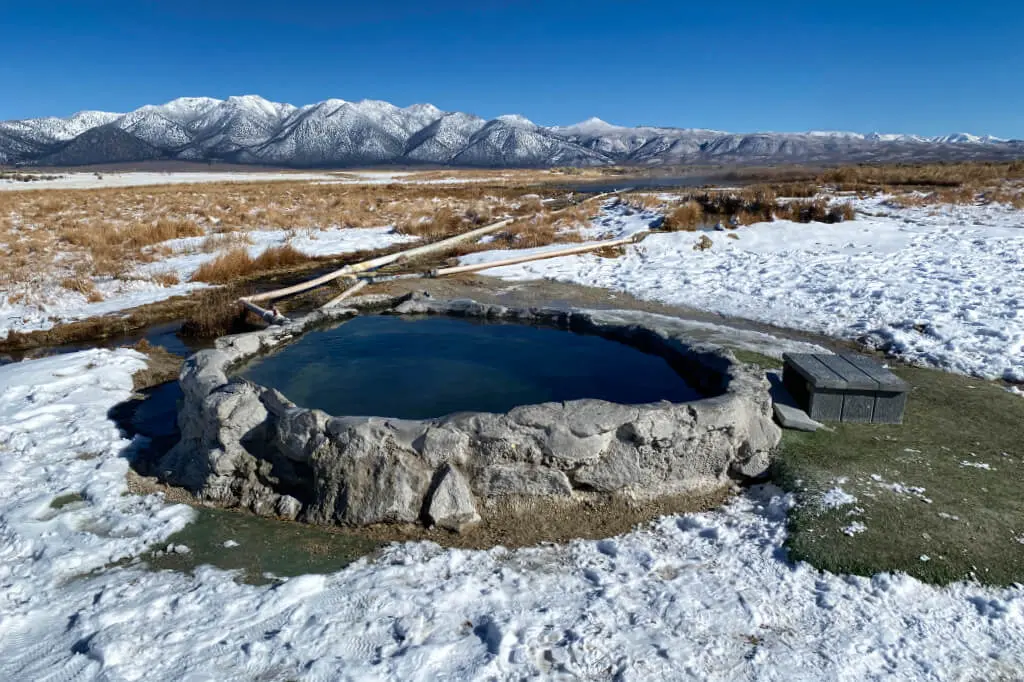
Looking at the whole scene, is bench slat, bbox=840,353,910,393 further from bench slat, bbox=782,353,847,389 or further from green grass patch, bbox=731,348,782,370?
green grass patch, bbox=731,348,782,370

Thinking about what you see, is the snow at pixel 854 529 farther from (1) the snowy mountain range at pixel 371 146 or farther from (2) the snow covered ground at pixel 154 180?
(1) the snowy mountain range at pixel 371 146

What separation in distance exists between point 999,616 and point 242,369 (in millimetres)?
6425

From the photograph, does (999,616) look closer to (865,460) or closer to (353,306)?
(865,460)

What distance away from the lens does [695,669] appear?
113 inches

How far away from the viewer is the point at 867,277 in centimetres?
1110

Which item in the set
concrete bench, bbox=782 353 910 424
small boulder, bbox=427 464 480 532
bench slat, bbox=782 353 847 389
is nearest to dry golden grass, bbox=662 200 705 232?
bench slat, bbox=782 353 847 389

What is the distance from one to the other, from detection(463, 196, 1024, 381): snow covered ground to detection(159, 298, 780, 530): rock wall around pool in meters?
4.18

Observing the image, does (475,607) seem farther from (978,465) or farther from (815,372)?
(978,465)

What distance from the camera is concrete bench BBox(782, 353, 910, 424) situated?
5.04 metres

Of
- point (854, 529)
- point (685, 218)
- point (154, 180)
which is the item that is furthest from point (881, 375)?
point (154, 180)

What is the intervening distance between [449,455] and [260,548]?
4.22 ft

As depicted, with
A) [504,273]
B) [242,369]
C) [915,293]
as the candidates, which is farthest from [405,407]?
[915,293]

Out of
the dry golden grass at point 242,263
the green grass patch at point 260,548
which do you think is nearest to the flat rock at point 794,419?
the green grass patch at point 260,548

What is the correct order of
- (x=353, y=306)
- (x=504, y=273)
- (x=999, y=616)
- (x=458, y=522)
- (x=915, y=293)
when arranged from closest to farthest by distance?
(x=999, y=616) < (x=458, y=522) < (x=353, y=306) < (x=915, y=293) < (x=504, y=273)
